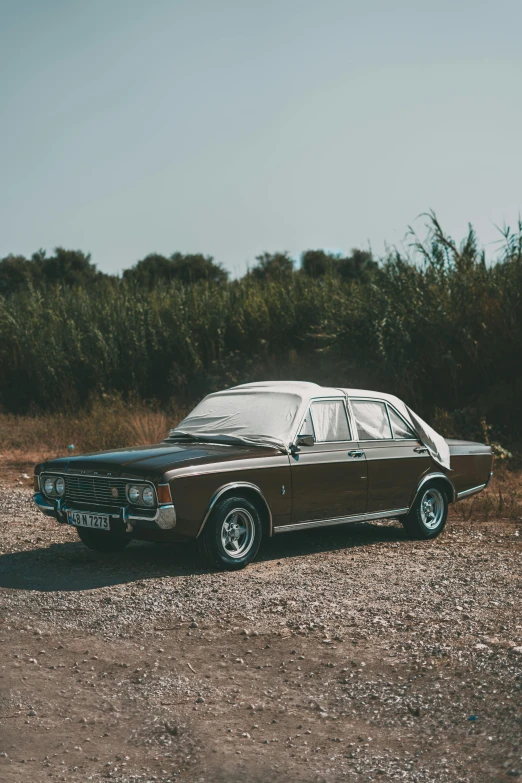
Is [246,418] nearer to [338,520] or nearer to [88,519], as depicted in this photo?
[338,520]

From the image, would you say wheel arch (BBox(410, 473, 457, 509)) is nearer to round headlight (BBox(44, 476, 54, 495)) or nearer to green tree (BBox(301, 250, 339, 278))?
round headlight (BBox(44, 476, 54, 495))

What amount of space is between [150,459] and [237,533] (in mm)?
1034

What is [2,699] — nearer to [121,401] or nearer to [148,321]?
[121,401]

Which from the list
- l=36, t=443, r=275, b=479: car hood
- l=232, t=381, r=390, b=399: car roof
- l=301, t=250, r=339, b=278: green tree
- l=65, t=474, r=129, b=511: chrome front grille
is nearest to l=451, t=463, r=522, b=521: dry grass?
l=232, t=381, r=390, b=399: car roof

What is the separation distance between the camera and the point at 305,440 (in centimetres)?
870

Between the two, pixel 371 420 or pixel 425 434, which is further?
pixel 425 434

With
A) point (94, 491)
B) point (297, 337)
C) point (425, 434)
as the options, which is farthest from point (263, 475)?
point (297, 337)

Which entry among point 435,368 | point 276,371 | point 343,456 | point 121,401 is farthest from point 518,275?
point 343,456

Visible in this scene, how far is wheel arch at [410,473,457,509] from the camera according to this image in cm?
983

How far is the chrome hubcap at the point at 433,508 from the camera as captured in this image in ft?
33.1

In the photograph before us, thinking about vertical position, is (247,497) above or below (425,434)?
below

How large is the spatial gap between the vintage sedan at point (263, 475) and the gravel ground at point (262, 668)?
0.42 m

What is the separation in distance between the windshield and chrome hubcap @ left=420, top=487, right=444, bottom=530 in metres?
2.06

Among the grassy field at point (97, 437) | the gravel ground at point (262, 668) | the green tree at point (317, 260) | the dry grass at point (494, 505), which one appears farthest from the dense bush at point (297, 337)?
the green tree at point (317, 260)
